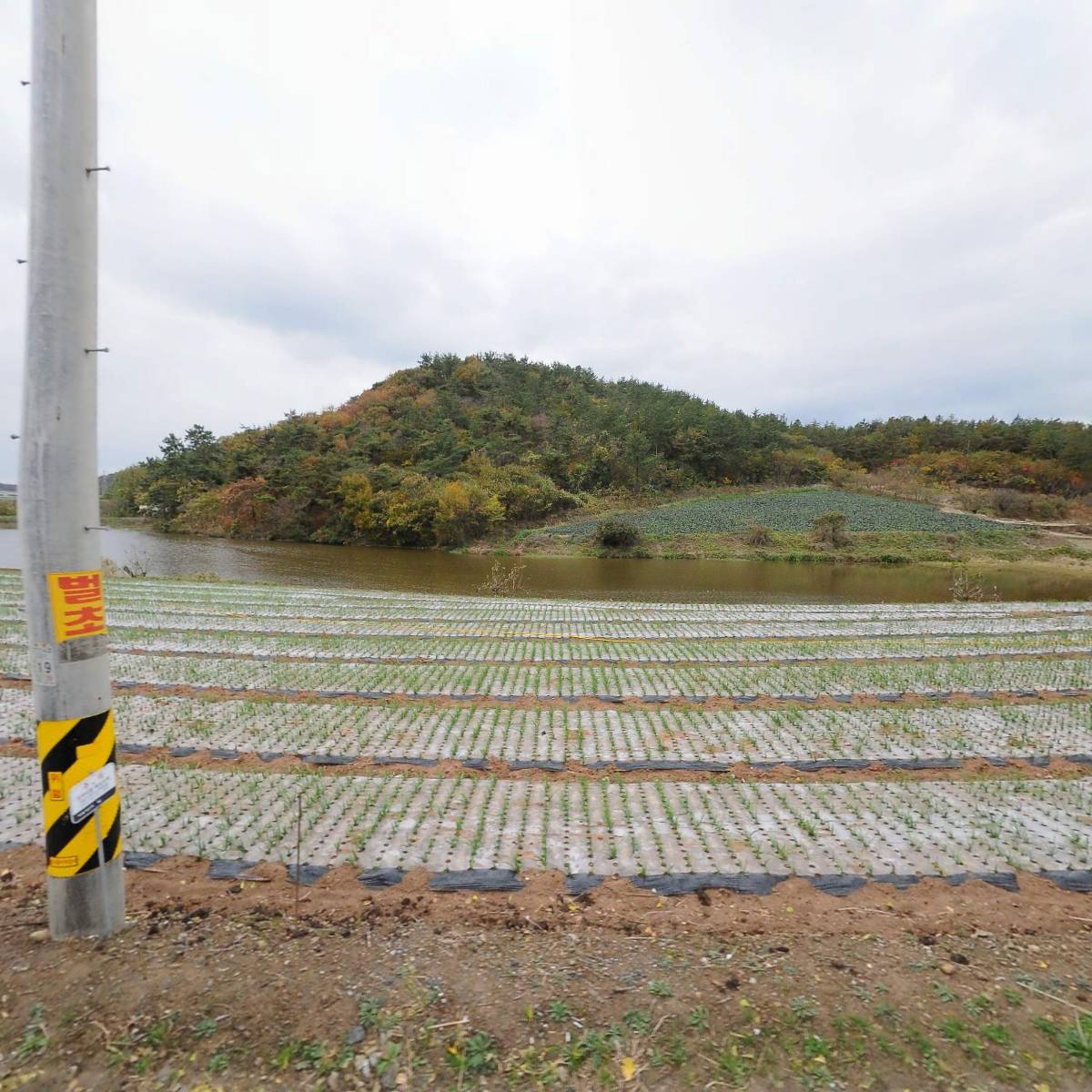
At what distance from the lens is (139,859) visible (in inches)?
138

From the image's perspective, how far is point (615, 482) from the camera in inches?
2486

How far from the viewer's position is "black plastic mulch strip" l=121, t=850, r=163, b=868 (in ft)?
11.4

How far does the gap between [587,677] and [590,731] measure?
215 cm

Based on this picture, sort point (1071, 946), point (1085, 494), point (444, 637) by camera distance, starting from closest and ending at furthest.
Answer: point (1071, 946) < point (444, 637) < point (1085, 494)

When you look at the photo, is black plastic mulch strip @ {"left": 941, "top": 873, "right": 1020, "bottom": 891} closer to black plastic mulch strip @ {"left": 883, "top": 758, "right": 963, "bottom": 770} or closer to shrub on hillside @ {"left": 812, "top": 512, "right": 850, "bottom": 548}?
black plastic mulch strip @ {"left": 883, "top": 758, "right": 963, "bottom": 770}

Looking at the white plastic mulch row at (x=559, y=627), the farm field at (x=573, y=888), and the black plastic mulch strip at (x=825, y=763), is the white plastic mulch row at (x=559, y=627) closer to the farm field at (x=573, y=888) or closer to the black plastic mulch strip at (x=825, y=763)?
the farm field at (x=573, y=888)

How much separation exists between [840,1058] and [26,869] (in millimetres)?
4359

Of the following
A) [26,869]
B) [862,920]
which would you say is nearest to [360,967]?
[26,869]

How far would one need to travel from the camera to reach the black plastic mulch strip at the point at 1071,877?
11.1ft

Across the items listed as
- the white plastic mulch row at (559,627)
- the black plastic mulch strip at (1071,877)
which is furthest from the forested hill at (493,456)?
the black plastic mulch strip at (1071,877)

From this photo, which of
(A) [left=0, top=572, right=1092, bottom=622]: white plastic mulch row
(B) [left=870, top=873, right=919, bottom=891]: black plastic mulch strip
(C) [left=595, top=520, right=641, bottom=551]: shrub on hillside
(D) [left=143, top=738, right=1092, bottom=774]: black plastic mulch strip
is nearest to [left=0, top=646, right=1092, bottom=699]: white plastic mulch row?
(D) [left=143, top=738, right=1092, bottom=774]: black plastic mulch strip

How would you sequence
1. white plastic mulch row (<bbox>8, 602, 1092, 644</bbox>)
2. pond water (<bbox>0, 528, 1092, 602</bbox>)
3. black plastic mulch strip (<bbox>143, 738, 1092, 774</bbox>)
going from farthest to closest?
pond water (<bbox>0, 528, 1092, 602</bbox>) → white plastic mulch row (<bbox>8, 602, 1092, 644</bbox>) → black plastic mulch strip (<bbox>143, 738, 1092, 774</bbox>)

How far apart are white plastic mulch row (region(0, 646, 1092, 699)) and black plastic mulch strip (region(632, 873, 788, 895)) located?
12.9ft

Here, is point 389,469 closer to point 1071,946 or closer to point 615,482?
point 615,482
